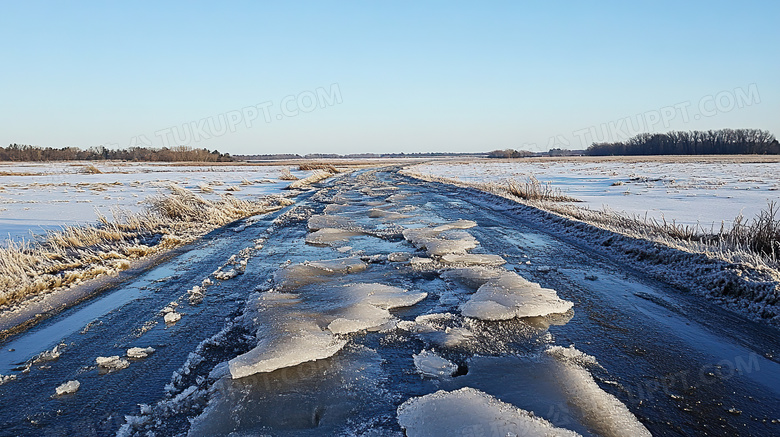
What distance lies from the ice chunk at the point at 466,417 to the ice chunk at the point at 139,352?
2402 millimetres

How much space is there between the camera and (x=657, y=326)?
178 inches

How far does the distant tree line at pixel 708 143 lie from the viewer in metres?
83.9

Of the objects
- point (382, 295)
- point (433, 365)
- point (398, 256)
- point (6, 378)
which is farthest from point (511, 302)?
point (6, 378)

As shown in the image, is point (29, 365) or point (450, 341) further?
point (450, 341)

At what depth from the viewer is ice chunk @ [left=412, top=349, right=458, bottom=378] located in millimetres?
3561

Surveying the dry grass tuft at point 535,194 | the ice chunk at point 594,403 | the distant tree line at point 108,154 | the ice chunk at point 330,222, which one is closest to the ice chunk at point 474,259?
the ice chunk at point 594,403

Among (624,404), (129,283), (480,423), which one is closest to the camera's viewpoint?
(480,423)

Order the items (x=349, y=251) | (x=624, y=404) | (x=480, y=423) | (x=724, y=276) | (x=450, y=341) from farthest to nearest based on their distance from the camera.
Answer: (x=349, y=251)
(x=724, y=276)
(x=450, y=341)
(x=624, y=404)
(x=480, y=423)

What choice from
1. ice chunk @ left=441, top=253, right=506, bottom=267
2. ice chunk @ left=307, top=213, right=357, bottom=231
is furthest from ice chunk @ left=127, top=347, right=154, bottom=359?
ice chunk @ left=307, top=213, right=357, bottom=231

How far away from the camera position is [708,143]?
8931cm

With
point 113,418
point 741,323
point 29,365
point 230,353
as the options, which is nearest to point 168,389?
point 113,418

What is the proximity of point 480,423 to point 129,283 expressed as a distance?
5590 mm

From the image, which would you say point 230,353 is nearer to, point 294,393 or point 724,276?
point 294,393

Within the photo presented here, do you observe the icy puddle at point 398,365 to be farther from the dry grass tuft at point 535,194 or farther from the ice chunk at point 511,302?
the dry grass tuft at point 535,194
